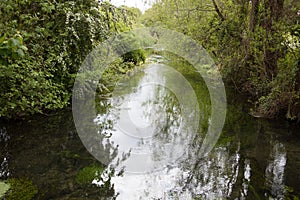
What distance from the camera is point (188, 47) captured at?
8258 millimetres

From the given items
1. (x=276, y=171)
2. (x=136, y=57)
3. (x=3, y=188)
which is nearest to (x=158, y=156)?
(x=276, y=171)

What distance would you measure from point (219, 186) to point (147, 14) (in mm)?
8432

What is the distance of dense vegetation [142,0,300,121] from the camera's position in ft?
17.7

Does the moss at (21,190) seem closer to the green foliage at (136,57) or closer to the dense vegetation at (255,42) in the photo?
the dense vegetation at (255,42)

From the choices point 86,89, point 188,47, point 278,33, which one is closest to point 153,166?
point 86,89

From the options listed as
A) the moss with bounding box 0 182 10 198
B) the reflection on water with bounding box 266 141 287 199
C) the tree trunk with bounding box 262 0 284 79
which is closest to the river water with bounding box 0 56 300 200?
the reflection on water with bounding box 266 141 287 199

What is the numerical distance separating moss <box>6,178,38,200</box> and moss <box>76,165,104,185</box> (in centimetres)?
55

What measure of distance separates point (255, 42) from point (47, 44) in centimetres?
404

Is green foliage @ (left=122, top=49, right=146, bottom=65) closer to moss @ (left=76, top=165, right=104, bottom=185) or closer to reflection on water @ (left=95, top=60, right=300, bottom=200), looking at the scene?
reflection on water @ (left=95, top=60, right=300, bottom=200)

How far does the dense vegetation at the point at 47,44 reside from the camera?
183 inches

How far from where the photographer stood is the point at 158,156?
4.56 m

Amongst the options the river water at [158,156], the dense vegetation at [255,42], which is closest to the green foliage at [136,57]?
the dense vegetation at [255,42]

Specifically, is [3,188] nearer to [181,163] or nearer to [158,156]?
[158,156]

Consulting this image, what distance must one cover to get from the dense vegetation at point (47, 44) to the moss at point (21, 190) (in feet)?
4.74
